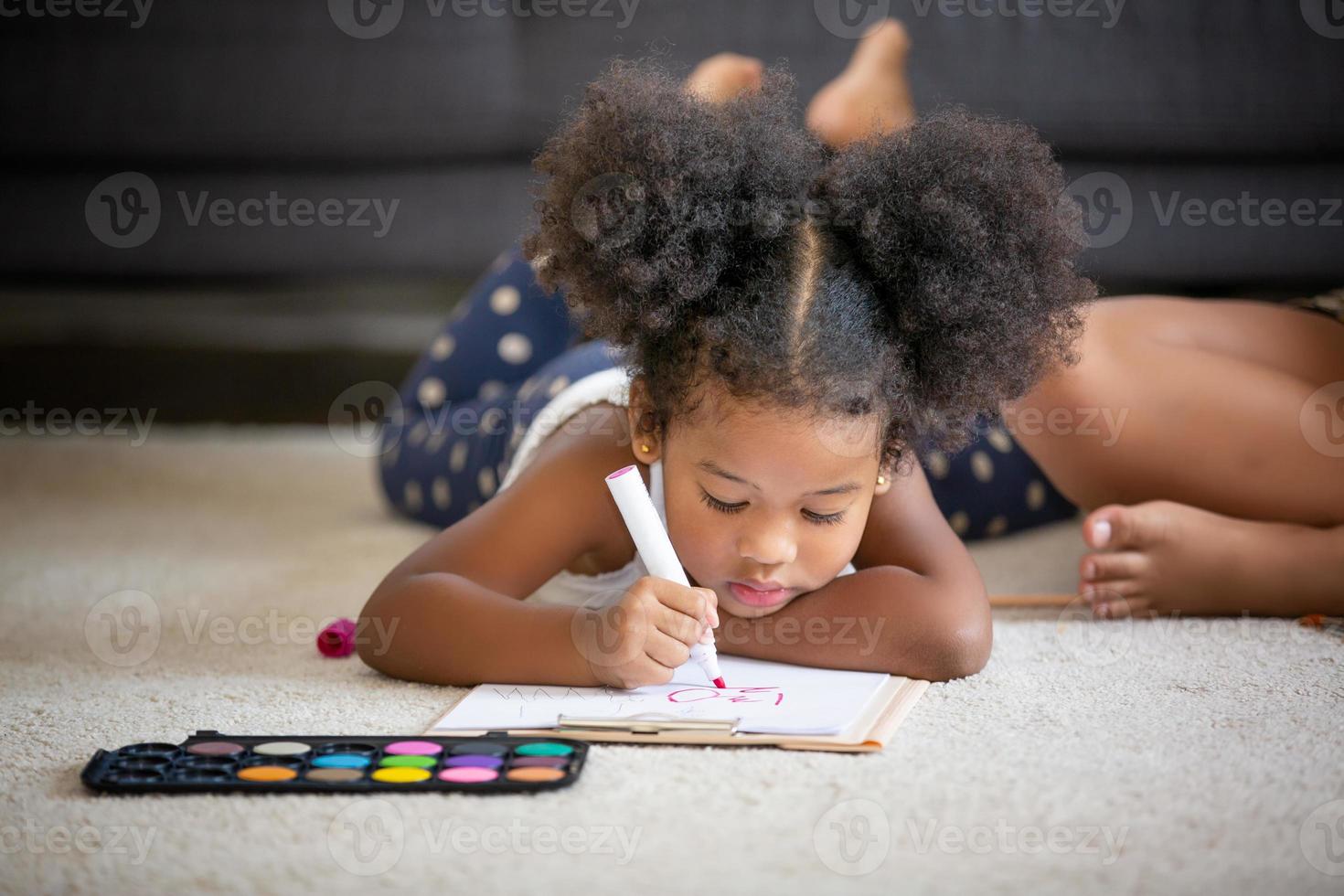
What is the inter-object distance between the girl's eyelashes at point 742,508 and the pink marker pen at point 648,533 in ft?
0.14

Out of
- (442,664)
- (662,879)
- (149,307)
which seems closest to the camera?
(662,879)

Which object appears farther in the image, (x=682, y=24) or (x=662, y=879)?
(x=682, y=24)

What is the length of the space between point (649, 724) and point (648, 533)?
0.12 metres

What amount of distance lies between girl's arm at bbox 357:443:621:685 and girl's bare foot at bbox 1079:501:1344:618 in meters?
0.41

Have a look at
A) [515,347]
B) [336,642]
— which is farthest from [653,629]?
[515,347]

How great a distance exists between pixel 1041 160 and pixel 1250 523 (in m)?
0.37

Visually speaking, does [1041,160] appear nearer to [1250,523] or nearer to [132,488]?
[1250,523]

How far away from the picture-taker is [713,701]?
32.4 inches

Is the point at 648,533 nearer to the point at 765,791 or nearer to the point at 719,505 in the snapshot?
the point at 719,505

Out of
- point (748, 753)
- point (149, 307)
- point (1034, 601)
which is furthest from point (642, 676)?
point (149, 307)

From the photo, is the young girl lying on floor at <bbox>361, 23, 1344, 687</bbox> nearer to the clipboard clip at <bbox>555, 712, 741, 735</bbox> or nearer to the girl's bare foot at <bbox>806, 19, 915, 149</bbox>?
the clipboard clip at <bbox>555, 712, 741, 735</bbox>

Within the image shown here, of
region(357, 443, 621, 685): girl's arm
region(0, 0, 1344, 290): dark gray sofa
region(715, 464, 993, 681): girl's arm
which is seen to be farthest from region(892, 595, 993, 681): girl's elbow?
region(0, 0, 1344, 290): dark gray sofa

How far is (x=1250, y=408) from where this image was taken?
3.60 feet

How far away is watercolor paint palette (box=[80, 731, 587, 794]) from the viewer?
27.2 inches
